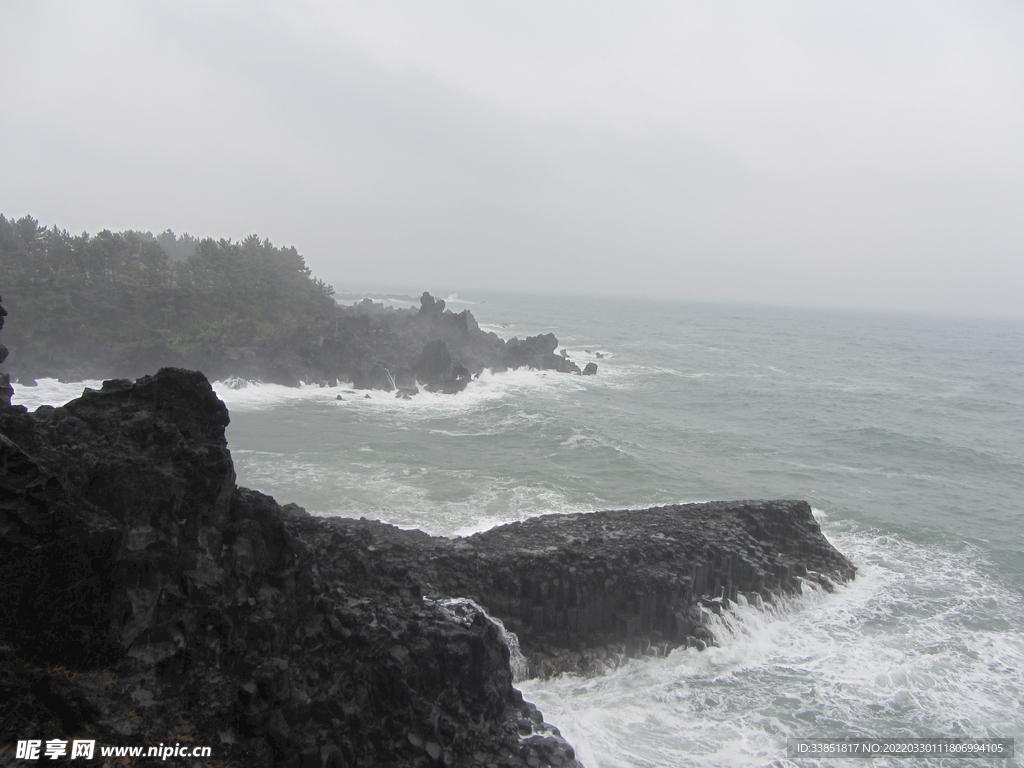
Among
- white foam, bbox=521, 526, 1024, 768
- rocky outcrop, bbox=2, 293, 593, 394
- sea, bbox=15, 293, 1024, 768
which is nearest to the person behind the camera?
white foam, bbox=521, 526, 1024, 768

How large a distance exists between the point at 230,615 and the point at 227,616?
4.7 inches

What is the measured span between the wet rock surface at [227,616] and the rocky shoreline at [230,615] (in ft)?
0.10

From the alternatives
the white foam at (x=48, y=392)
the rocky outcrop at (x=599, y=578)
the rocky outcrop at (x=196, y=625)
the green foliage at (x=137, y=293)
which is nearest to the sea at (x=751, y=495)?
the white foam at (x=48, y=392)

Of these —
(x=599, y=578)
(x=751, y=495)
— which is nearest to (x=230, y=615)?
(x=599, y=578)

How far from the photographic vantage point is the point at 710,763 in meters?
12.4

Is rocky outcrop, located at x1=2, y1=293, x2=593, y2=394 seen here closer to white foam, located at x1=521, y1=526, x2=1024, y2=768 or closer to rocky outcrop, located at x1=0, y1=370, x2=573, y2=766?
white foam, located at x1=521, y1=526, x2=1024, y2=768

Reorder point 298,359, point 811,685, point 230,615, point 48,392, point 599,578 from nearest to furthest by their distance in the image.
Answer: point 230,615 < point 811,685 < point 599,578 < point 48,392 < point 298,359

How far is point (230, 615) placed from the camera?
33.8 feet

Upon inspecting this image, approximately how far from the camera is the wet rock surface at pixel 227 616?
8469mm

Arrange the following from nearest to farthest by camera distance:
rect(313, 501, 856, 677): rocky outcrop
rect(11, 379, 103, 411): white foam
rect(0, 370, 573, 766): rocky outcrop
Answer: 1. rect(0, 370, 573, 766): rocky outcrop
2. rect(313, 501, 856, 677): rocky outcrop
3. rect(11, 379, 103, 411): white foam

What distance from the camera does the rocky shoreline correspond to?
8.47 metres

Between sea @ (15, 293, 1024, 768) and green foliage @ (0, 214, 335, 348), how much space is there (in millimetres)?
6166

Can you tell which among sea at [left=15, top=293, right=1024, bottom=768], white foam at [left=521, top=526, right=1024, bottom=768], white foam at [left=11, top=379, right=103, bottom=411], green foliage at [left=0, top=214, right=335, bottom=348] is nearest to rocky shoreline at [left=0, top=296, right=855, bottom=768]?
white foam at [left=521, top=526, right=1024, bottom=768]

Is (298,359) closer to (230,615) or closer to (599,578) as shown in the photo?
(599,578)
